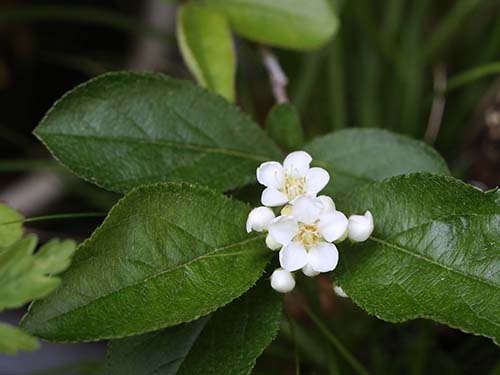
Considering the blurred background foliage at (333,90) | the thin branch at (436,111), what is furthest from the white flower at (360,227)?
the thin branch at (436,111)

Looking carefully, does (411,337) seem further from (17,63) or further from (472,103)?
(17,63)

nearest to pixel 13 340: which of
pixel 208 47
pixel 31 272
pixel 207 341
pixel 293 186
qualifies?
pixel 31 272

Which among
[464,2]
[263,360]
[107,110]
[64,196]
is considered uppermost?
[464,2]

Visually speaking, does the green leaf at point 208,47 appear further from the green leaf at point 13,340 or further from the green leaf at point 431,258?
the green leaf at point 13,340

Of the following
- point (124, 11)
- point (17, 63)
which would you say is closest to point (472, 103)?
point (124, 11)

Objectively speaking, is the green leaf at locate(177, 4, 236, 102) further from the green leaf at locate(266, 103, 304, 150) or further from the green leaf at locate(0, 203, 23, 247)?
the green leaf at locate(0, 203, 23, 247)
